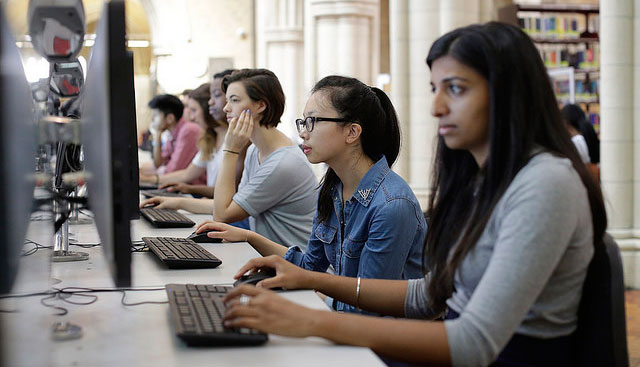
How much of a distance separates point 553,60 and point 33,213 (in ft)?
27.5

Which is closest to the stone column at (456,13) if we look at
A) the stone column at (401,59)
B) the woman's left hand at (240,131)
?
the stone column at (401,59)

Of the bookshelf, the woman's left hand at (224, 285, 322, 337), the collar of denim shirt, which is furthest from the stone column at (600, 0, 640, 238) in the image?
the woman's left hand at (224, 285, 322, 337)

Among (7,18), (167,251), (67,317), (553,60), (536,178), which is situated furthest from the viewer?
(553,60)

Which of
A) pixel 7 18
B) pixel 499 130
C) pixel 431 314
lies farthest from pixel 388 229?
pixel 7 18

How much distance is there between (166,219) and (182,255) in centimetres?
106

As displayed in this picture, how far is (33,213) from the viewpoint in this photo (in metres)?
1.47

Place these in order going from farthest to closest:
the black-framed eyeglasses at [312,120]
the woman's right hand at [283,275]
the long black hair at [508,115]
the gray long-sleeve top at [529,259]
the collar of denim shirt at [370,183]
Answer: the black-framed eyeglasses at [312,120] → the collar of denim shirt at [370,183] → the woman's right hand at [283,275] → the long black hair at [508,115] → the gray long-sleeve top at [529,259]

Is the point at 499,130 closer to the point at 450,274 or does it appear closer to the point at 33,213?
the point at 450,274

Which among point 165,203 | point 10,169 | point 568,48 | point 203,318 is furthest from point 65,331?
point 568,48

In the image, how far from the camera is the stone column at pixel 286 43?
1420 cm

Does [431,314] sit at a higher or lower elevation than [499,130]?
lower

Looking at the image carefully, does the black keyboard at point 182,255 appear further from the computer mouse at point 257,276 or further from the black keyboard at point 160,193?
the black keyboard at point 160,193

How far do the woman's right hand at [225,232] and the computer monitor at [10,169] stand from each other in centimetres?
146

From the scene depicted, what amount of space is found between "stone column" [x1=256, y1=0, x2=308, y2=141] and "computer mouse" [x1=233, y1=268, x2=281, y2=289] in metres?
12.2
